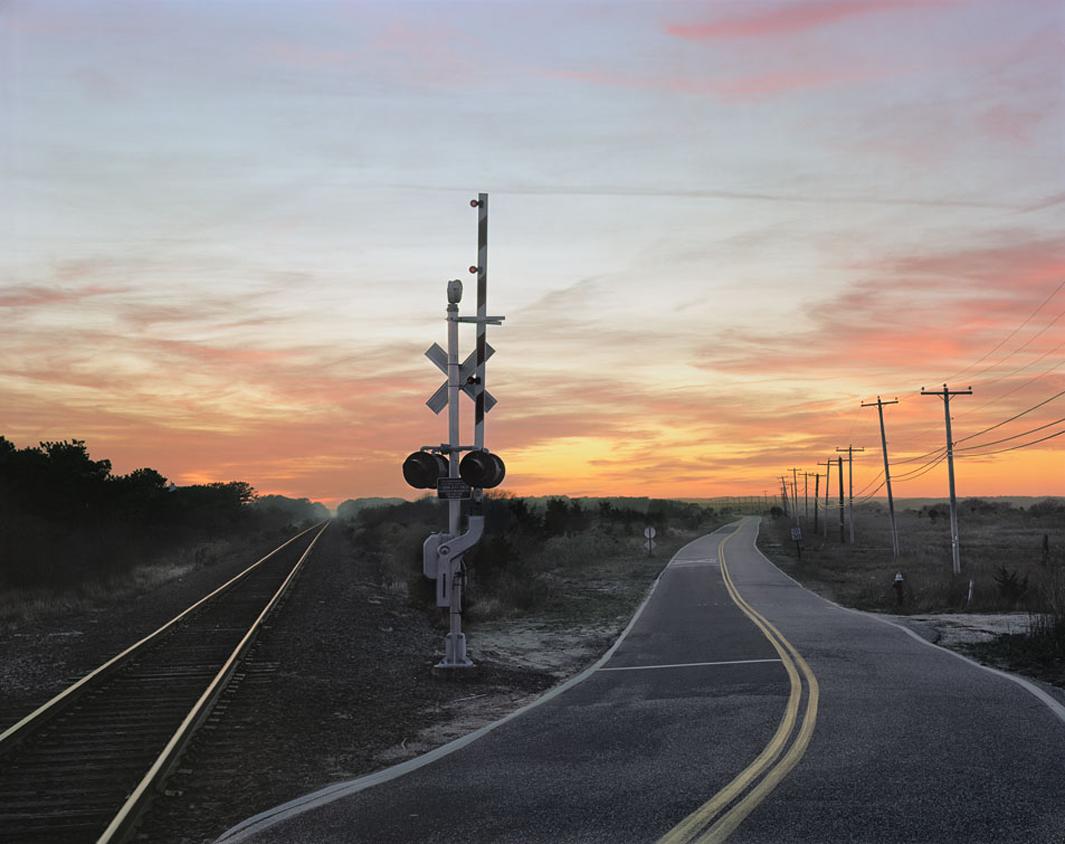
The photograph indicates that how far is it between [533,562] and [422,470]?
95.6 ft

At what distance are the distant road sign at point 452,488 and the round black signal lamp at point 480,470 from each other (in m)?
0.12

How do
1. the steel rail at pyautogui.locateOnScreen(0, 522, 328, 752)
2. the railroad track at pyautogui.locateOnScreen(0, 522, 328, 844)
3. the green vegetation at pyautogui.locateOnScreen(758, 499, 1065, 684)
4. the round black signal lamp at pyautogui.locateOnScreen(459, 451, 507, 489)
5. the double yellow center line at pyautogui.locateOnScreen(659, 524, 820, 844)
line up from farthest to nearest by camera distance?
the green vegetation at pyautogui.locateOnScreen(758, 499, 1065, 684) < the round black signal lamp at pyautogui.locateOnScreen(459, 451, 507, 489) < the steel rail at pyautogui.locateOnScreen(0, 522, 328, 752) < the railroad track at pyautogui.locateOnScreen(0, 522, 328, 844) < the double yellow center line at pyautogui.locateOnScreen(659, 524, 820, 844)

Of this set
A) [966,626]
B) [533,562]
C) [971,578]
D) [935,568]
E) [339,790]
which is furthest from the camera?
[935,568]

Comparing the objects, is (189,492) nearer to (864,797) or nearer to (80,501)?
(80,501)

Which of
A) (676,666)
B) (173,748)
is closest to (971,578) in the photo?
(676,666)

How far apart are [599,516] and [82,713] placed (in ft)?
277

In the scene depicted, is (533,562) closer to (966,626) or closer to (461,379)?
(966,626)

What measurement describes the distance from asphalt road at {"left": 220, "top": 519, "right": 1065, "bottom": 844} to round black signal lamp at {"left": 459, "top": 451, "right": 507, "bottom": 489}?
3.00 metres

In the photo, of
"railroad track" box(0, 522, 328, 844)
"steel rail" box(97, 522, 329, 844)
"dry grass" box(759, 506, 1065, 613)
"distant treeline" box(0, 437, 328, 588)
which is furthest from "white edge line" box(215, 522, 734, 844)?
"distant treeline" box(0, 437, 328, 588)

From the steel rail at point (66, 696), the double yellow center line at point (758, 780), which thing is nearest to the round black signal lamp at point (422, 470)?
the steel rail at point (66, 696)

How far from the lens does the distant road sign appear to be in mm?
12742

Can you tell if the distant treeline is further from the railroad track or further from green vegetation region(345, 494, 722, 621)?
the railroad track

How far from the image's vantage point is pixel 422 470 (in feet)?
41.7

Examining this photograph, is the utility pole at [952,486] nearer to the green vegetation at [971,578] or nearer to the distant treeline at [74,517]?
the green vegetation at [971,578]
